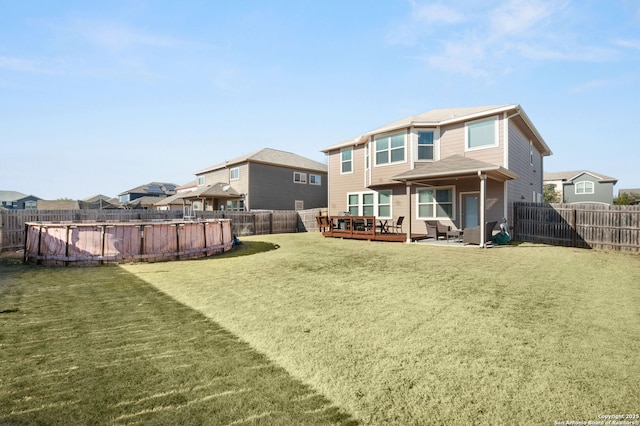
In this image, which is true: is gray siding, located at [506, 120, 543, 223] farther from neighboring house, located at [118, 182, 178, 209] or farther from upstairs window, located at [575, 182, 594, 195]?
neighboring house, located at [118, 182, 178, 209]

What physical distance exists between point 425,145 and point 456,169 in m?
3.99

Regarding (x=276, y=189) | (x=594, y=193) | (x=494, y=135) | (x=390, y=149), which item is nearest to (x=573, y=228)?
(x=494, y=135)

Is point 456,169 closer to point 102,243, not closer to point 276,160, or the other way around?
point 102,243

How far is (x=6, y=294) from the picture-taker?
5.31 meters

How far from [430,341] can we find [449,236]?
1181 cm

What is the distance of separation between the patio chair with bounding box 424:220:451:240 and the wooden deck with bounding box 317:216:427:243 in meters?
0.59

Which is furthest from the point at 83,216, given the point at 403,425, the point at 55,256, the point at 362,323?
the point at 403,425

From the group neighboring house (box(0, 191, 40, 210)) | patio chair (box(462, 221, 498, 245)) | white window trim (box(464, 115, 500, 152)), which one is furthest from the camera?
neighboring house (box(0, 191, 40, 210))

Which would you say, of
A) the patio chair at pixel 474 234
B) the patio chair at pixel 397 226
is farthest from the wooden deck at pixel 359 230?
the patio chair at pixel 474 234

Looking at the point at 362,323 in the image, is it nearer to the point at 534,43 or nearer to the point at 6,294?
the point at 6,294

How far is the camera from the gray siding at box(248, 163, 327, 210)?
84.5ft

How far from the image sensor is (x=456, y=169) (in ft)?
39.5

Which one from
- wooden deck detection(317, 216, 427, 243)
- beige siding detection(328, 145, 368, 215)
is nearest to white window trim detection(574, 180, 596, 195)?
beige siding detection(328, 145, 368, 215)

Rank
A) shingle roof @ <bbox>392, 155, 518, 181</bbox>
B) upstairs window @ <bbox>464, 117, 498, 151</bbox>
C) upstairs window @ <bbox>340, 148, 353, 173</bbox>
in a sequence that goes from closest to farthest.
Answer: shingle roof @ <bbox>392, 155, 518, 181</bbox> → upstairs window @ <bbox>464, 117, 498, 151</bbox> → upstairs window @ <bbox>340, 148, 353, 173</bbox>
